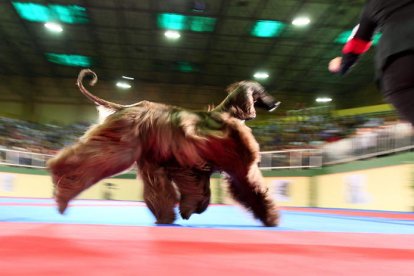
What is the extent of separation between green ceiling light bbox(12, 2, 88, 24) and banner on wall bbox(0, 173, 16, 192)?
459 centimetres

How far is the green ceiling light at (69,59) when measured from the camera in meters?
14.9

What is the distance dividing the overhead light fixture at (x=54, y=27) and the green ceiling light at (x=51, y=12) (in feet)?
0.71

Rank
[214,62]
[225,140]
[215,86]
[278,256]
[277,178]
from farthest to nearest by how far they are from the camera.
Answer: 1. [215,86]
2. [214,62]
3. [277,178]
4. [225,140]
5. [278,256]

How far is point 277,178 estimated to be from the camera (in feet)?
29.0

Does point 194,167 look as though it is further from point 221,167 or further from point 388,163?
point 388,163

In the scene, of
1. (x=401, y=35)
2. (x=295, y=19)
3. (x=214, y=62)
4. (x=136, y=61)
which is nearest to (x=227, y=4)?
(x=295, y=19)

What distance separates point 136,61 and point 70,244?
47.3ft

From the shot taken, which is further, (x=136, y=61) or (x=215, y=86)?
(x=215, y=86)

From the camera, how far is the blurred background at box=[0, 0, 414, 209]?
30.2 feet

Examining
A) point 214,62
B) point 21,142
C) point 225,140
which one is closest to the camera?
point 225,140

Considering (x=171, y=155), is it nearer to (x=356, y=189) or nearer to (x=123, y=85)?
(x=356, y=189)

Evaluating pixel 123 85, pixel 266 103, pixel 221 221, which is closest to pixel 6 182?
pixel 221 221

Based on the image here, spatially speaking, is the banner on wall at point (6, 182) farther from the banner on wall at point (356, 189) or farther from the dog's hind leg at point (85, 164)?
the dog's hind leg at point (85, 164)

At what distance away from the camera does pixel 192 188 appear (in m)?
2.27
